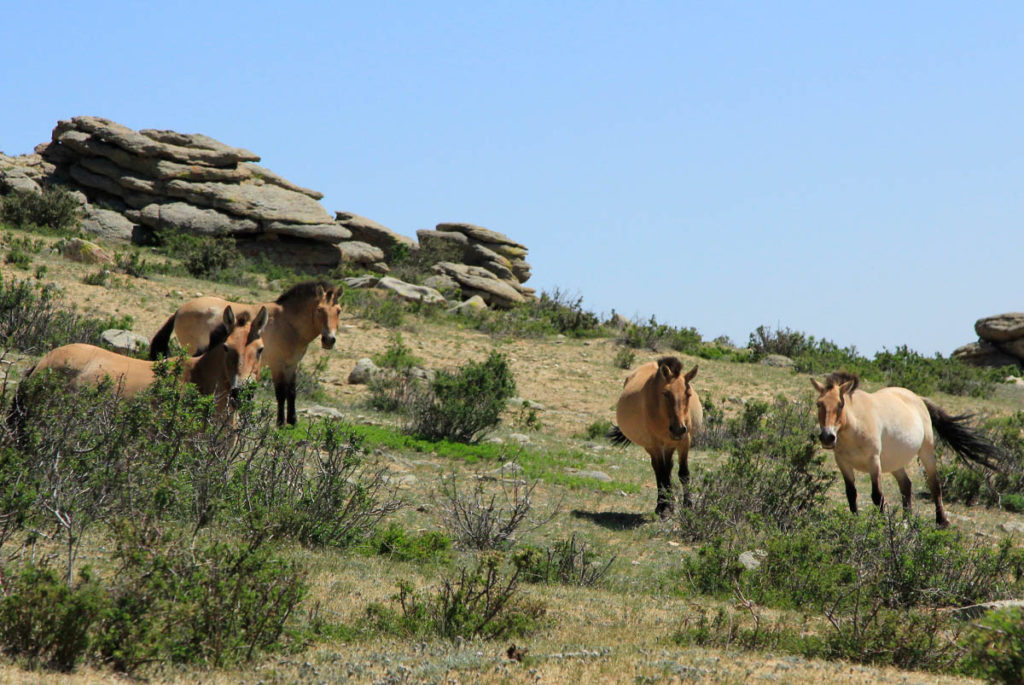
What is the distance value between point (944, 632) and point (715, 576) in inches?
68.2

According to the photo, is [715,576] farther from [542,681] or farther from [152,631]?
[152,631]

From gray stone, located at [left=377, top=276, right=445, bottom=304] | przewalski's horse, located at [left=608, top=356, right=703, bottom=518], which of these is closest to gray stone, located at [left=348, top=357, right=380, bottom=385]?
przewalski's horse, located at [left=608, top=356, right=703, bottom=518]

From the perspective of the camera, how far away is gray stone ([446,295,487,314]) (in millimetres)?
28672

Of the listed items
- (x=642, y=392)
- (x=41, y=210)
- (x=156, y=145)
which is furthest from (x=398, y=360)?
(x=156, y=145)

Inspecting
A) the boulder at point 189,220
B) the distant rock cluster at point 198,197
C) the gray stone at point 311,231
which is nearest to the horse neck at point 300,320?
the distant rock cluster at point 198,197

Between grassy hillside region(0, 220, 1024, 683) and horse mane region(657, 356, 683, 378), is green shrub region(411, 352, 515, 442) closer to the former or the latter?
grassy hillside region(0, 220, 1024, 683)

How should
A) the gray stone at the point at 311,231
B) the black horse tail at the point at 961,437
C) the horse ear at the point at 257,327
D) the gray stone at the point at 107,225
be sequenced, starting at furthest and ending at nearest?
the gray stone at the point at 311,231
the gray stone at the point at 107,225
the black horse tail at the point at 961,437
the horse ear at the point at 257,327

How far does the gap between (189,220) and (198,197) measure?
155cm

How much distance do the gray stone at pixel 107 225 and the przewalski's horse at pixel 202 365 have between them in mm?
24112

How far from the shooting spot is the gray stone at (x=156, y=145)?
3372 centimetres

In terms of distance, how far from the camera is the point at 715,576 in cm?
742

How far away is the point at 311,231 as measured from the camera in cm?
3344

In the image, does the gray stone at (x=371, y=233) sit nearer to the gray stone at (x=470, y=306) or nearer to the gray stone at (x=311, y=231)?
the gray stone at (x=311, y=231)

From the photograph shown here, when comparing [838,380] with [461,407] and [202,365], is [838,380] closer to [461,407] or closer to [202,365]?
[461,407]
